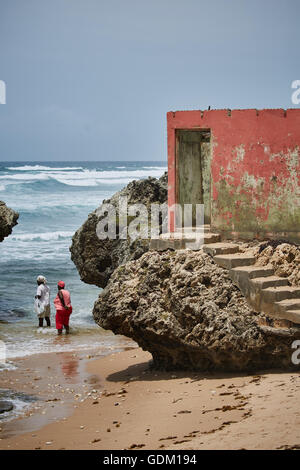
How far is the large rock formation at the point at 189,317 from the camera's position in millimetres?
9758

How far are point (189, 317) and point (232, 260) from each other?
3.32 feet

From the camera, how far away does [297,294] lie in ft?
32.5

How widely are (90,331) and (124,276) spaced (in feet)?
17.9

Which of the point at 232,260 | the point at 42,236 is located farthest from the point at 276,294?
the point at 42,236

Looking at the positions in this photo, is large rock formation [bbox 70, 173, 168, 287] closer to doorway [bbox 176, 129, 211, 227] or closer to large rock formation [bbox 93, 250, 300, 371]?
doorway [bbox 176, 129, 211, 227]

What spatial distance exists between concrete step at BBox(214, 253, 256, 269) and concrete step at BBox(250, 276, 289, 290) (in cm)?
37

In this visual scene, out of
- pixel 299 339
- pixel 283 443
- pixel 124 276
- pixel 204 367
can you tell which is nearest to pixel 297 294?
pixel 299 339

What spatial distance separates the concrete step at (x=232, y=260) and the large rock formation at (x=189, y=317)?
0.30 ft

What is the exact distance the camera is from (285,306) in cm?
956

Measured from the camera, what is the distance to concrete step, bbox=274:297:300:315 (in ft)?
31.4

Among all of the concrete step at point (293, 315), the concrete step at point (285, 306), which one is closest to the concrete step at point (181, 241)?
the concrete step at point (285, 306)

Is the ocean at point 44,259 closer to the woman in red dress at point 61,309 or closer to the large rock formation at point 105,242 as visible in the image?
the woman in red dress at point 61,309

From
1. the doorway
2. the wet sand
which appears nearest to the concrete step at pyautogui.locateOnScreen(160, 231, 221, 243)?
the doorway
